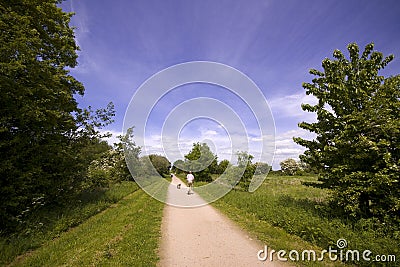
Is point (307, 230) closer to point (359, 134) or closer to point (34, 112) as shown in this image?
point (359, 134)

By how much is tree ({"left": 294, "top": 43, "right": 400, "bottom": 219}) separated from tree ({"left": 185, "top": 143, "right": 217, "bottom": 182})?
66.0 ft

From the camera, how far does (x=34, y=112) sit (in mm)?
7223

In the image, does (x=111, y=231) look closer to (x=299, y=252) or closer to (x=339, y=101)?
(x=299, y=252)

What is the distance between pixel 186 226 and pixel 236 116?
9.45m

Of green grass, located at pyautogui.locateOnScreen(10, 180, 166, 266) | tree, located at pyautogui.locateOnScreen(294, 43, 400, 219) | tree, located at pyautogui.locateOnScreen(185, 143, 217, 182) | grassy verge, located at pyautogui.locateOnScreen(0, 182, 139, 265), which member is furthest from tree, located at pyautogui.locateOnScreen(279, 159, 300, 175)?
green grass, located at pyautogui.locateOnScreen(10, 180, 166, 266)

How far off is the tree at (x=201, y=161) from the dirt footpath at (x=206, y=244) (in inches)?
760

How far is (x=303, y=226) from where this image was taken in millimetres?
6793

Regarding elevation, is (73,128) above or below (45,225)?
above

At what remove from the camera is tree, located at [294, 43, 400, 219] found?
6.60 metres

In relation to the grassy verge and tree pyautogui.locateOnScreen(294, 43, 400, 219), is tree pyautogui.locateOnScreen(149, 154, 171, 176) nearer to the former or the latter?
the grassy verge

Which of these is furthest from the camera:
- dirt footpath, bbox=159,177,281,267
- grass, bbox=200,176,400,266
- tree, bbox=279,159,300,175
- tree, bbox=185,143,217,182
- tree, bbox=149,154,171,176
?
tree, bbox=279,159,300,175

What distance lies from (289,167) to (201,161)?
48937 mm

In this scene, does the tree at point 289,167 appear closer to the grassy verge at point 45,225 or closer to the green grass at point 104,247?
the grassy verge at point 45,225

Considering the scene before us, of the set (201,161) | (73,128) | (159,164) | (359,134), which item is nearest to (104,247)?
(73,128)
